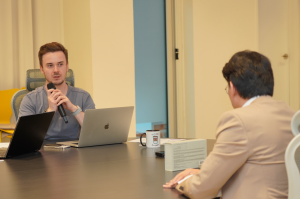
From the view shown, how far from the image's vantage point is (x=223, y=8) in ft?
15.7

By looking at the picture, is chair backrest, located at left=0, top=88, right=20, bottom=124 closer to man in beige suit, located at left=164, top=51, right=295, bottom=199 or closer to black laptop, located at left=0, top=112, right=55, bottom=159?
black laptop, located at left=0, top=112, right=55, bottom=159

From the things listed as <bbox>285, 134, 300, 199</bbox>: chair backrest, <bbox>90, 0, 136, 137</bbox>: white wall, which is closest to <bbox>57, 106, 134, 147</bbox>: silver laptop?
<bbox>285, 134, 300, 199</bbox>: chair backrest

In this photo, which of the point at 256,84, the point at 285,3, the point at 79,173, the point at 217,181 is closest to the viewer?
the point at 217,181

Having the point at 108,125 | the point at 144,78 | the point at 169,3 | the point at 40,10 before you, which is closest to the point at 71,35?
the point at 40,10

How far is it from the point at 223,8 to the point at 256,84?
12.7ft

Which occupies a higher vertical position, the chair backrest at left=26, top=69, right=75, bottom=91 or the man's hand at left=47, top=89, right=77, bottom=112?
the chair backrest at left=26, top=69, right=75, bottom=91

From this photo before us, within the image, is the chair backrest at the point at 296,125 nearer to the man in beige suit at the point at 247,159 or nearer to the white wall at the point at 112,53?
the man in beige suit at the point at 247,159

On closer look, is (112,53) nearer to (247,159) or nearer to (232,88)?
(232,88)

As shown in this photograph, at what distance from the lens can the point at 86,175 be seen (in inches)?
53.1

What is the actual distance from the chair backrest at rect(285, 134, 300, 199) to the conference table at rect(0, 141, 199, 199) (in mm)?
340

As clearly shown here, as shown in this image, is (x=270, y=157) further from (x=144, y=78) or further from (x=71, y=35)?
(x=144, y=78)

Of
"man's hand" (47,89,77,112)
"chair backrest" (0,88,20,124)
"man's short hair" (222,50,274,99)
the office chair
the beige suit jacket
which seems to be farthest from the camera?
"chair backrest" (0,88,20,124)

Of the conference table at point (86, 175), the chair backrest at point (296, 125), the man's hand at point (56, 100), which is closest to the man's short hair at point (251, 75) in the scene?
the chair backrest at point (296, 125)

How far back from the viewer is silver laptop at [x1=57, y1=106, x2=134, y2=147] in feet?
6.32
